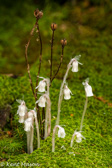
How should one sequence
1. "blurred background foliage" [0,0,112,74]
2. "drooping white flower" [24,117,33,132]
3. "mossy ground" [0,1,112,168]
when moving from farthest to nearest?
"blurred background foliage" [0,0,112,74]
"mossy ground" [0,1,112,168]
"drooping white flower" [24,117,33,132]

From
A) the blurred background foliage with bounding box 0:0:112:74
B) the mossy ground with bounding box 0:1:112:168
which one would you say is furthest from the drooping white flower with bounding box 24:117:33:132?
the blurred background foliage with bounding box 0:0:112:74

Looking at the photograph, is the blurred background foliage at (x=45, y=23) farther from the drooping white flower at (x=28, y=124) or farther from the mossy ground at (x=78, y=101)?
the drooping white flower at (x=28, y=124)

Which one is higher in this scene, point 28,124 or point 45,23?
point 45,23

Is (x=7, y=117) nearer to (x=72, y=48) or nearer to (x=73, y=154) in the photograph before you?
(x=73, y=154)

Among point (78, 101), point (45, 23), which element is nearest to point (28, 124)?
point (78, 101)

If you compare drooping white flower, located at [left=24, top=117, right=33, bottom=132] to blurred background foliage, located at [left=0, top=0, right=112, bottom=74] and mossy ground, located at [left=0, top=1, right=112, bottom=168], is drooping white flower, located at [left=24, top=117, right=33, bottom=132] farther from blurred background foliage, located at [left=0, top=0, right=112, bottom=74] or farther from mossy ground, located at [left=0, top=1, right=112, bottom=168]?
blurred background foliage, located at [left=0, top=0, right=112, bottom=74]

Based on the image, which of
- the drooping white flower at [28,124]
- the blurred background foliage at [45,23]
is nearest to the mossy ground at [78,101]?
the blurred background foliage at [45,23]

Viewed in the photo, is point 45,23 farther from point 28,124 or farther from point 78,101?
point 28,124

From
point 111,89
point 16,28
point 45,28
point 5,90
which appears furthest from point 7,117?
point 16,28
